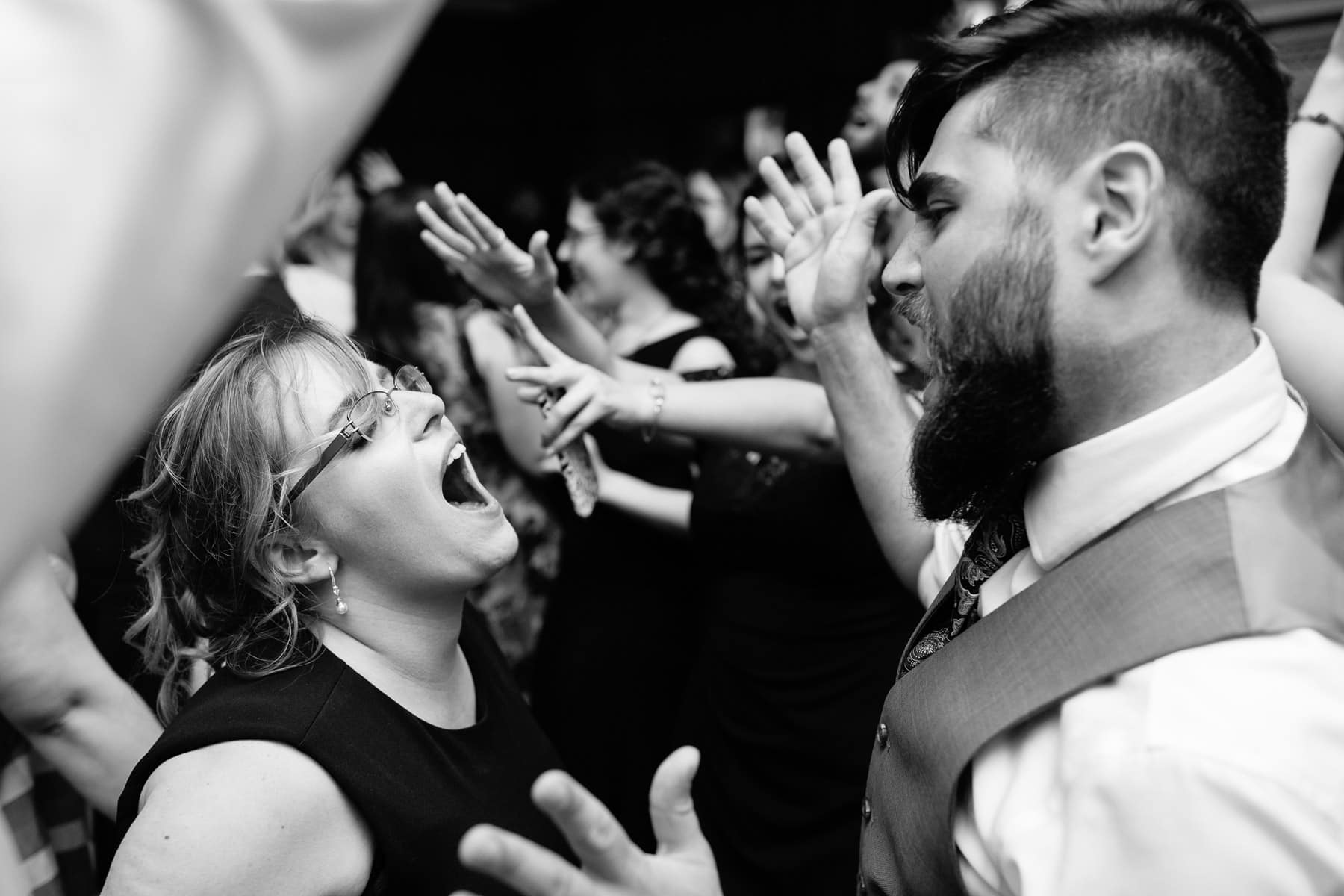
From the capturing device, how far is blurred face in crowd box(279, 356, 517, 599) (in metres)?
1.47

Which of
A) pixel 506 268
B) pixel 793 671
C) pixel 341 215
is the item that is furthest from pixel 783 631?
pixel 341 215

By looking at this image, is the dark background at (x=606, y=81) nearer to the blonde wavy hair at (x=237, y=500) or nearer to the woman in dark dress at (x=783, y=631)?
the woman in dark dress at (x=783, y=631)

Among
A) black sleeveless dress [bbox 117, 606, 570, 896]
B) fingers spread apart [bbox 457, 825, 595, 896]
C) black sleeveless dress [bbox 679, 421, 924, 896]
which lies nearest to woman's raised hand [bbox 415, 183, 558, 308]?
black sleeveless dress [bbox 679, 421, 924, 896]

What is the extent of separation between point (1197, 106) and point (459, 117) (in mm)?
5706

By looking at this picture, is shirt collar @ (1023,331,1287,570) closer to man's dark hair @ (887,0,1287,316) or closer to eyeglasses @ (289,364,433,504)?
man's dark hair @ (887,0,1287,316)

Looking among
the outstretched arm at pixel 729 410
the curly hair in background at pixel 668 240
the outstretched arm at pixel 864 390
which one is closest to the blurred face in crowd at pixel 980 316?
the outstretched arm at pixel 864 390

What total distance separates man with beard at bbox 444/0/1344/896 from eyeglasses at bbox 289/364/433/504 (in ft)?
2.30

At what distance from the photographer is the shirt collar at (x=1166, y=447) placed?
1.10 m

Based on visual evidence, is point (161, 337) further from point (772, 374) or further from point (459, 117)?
point (459, 117)

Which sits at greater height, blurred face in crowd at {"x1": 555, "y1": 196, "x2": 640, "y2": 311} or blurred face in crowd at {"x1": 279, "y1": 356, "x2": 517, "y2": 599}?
blurred face in crowd at {"x1": 279, "y1": 356, "x2": 517, "y2": 599}

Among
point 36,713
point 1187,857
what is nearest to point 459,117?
point 36,713

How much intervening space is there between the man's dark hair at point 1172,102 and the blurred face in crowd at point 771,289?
1167 mm

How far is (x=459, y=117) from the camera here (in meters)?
6.33

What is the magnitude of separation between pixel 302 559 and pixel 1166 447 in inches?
42.4
